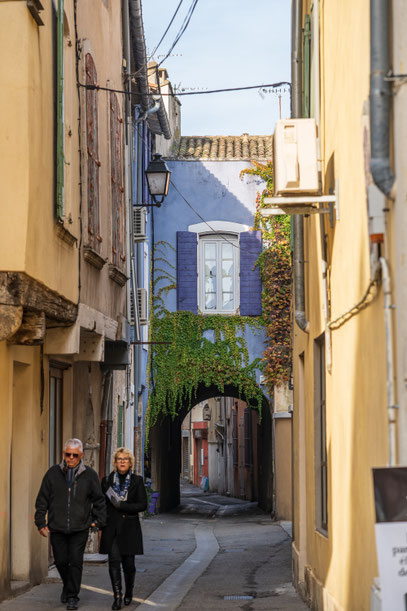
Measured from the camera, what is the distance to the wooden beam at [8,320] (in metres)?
8.47

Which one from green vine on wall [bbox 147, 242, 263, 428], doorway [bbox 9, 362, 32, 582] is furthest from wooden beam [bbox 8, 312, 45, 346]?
green vine on wall [bbox 147, 242, 263, 428]

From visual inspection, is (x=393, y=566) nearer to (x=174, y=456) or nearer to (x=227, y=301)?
(x=227, y=301)

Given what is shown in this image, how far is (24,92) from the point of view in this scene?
865 centimetres

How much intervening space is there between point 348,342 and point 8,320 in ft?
8.89

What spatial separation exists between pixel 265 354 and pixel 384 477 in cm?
1882

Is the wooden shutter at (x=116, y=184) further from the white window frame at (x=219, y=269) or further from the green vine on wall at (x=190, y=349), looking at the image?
the white window frame at (x=219, y=269)

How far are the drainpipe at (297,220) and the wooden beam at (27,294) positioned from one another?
2705 millimetres

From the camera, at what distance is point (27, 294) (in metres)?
8.67

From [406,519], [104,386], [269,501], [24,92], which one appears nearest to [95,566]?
[104,386]

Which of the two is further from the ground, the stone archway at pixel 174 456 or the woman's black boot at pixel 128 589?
the stone archway at pixel 174 456

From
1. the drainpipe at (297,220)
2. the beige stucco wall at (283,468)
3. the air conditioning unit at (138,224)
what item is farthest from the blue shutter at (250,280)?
the drainpipe at (297,220)

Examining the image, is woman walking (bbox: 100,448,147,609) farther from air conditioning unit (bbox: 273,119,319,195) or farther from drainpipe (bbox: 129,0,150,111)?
drainpipe (bbox: 129,0,150,111)

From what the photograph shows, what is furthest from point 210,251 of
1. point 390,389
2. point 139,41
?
point 390,389

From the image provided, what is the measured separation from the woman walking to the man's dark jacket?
0.93ft
